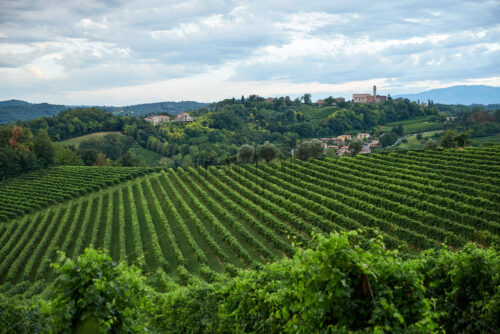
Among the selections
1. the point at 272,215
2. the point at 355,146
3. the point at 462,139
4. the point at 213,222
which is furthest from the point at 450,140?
the point at 213,222

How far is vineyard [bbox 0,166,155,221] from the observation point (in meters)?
38.8

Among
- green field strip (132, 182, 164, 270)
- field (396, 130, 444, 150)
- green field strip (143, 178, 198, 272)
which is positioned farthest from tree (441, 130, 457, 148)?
green field strip (132, 182, 164, 270)

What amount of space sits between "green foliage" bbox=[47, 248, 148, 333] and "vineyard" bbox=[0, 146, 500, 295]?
10833 millimetres

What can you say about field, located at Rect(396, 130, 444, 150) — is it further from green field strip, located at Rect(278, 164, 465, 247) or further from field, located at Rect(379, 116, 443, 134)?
green field strip, located at Rect(278, 164, 465, 247)

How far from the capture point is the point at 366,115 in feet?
408

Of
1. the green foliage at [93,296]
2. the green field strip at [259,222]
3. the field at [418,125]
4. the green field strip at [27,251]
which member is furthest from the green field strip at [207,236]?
the field at [418,125]

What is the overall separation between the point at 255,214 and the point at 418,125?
98.5 meters

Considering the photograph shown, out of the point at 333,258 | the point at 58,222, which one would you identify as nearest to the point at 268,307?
the point at 333,258

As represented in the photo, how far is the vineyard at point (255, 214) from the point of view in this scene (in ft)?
66.3

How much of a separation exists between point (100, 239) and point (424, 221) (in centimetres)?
2590

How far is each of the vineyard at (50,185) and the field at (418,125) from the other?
282 ft

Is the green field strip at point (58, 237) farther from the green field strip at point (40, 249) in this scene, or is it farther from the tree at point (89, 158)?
the tree at point (89, 158)

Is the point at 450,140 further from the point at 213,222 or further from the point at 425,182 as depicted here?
the point at 213,222

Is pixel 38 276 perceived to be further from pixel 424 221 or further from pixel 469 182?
pixel 469 182
